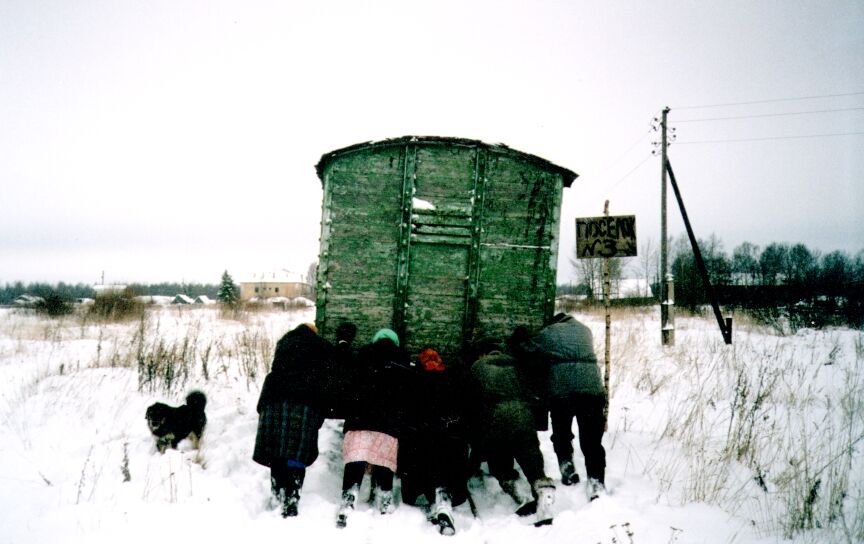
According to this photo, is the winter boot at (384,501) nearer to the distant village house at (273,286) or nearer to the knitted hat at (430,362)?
the knitted hat at (430,362)

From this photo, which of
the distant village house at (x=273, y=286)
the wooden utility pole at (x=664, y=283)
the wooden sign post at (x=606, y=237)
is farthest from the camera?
the distant village house at (x=273, y=286)

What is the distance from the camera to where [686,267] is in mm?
33938

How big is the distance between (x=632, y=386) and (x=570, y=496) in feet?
13.8

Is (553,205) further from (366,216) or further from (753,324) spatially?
(753,324)

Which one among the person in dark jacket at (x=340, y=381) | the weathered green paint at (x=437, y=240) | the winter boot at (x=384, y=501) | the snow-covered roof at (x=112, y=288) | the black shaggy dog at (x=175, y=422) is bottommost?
the winter boot at (x=384, y=501)

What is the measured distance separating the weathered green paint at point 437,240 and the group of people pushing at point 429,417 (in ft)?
2.98

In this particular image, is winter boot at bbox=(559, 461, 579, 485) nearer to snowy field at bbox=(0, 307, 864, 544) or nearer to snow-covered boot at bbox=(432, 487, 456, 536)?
snowy field at bbox=(0, 307, 864, 544)

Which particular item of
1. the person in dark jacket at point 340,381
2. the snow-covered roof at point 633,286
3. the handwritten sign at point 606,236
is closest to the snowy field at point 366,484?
the person in dark jacket at point 340,381

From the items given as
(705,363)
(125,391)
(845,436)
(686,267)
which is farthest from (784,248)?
(125,391)

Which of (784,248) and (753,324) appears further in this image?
(784,248)

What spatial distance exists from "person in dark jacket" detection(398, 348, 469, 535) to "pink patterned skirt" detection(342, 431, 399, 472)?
0.15 m

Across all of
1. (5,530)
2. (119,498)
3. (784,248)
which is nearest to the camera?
(5,530)

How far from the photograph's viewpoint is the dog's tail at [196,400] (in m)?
4.70

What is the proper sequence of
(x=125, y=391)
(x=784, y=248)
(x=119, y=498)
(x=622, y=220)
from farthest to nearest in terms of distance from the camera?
(x=784, y=248)
(x=125, y=391)
(x=622, y=220)
(x=119, y=498)
